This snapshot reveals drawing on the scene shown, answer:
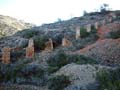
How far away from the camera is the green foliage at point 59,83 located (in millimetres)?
15483

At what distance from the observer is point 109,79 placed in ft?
49.9

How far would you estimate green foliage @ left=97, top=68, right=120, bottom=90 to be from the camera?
1398 centimetres

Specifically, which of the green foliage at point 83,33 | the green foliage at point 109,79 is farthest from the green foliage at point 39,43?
the green foliage at point 109,79

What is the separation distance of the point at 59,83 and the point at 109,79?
6.52 feet

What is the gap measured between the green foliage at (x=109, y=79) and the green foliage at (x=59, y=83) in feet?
4.26

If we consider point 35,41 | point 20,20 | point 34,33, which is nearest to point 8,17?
point 20,20

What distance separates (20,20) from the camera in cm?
8944

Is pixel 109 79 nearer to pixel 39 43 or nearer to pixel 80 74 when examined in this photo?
pixel 80 74

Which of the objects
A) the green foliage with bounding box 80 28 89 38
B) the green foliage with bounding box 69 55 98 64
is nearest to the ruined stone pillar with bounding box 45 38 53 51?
the green foliage with bounding box 80 28 89 38

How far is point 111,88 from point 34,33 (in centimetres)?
2732

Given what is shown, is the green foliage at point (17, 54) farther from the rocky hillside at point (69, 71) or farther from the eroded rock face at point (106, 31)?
the eroded rock face at point (106, 31)

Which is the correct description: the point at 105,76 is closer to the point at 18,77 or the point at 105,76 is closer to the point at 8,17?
the point at 18,77

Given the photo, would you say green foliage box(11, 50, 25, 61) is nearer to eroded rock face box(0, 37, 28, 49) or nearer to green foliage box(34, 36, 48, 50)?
green foliage box(34, 36, 48, 50)

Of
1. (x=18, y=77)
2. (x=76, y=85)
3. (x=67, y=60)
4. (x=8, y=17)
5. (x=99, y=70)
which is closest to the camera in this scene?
(x=76, y=85)
